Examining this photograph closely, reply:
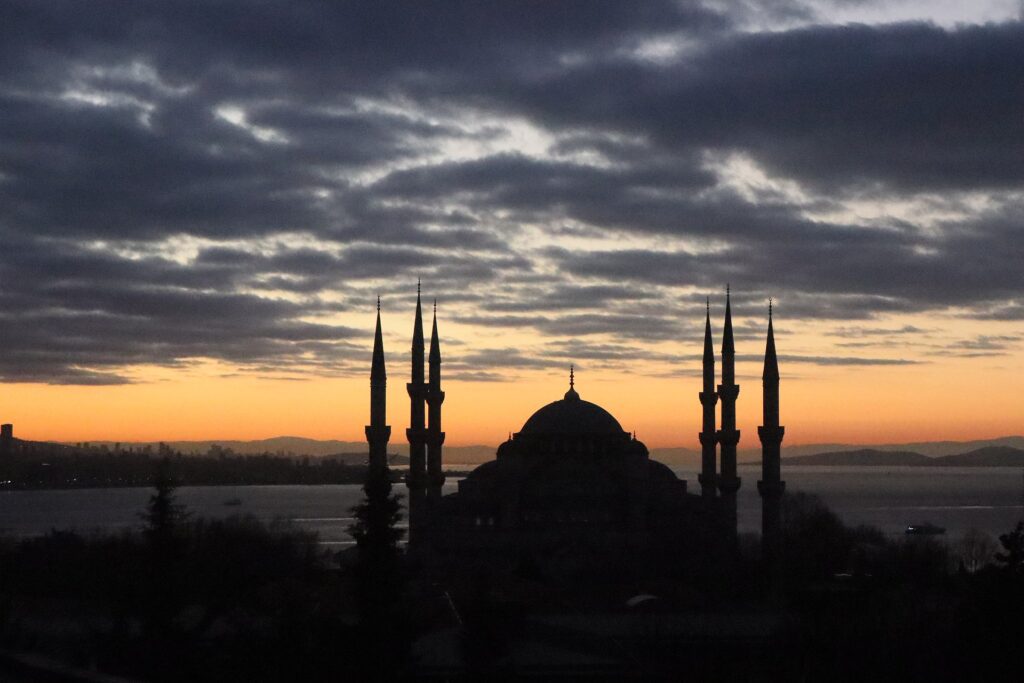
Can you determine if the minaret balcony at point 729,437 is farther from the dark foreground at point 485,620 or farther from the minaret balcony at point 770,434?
the dark foreground at point 485,620

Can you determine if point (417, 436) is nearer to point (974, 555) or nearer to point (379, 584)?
point (379, 584)

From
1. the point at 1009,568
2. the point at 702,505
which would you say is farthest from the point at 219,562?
the point at 1009,568

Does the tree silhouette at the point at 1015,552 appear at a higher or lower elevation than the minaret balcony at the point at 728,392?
lower

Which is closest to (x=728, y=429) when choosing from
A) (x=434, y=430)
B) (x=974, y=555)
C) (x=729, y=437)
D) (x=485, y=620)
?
(x=729, y=437)

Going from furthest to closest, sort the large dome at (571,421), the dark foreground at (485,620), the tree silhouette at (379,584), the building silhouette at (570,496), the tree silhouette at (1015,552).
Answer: the large dome at (571,421)
the building silhouette at (570,496)
the tree silhouette at (1015,552)
the tree silhouette at (379,584)
the dark foreground at (485,620)

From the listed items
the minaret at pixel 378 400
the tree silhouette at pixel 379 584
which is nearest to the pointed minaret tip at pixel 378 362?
the minaret at pixel 378 400

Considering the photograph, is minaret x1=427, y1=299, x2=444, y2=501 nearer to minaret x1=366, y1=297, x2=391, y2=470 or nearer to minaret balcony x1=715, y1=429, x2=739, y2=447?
minaret x1=366, y1=297, x2=391, y2=470

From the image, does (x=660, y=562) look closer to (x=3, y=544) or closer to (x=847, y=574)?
(x=847, y=574)
